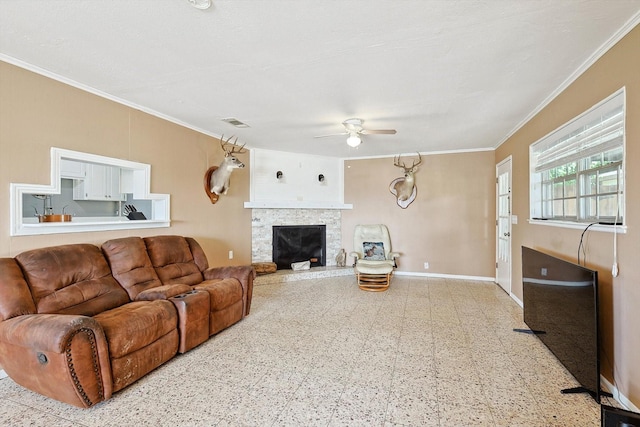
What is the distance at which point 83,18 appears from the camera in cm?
184

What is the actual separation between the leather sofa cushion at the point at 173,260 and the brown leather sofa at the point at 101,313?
0.04 ft

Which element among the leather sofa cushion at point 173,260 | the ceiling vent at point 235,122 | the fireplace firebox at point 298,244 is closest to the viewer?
the leather sofa cushion at point 173,260

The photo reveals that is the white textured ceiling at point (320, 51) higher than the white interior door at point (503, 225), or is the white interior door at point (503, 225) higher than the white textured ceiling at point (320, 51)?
the white textured ceiling at point (320, 51)

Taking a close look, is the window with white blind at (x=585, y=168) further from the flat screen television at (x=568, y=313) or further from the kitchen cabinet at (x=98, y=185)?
the kitchen cabinet at (x=98, y=185)

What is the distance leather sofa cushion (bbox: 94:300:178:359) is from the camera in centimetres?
202

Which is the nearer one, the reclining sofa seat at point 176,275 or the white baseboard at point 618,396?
the white baseboard at point 618,396

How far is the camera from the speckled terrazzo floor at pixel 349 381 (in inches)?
71.6

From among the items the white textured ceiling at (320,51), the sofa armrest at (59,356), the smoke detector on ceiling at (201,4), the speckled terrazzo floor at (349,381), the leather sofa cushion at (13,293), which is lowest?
the speckled terrazzo floor at (349,381)

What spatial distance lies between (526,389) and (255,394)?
1.90 metres

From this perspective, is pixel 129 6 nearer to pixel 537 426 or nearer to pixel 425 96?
pixel 425 96

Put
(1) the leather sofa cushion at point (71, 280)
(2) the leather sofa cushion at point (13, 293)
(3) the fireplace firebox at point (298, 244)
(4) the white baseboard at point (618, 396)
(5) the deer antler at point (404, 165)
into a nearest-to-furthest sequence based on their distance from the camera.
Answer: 1. (4) the white baseboard at point (618, 396)
2. (2) the leather sofa cushion at point (13, 293)
3. (1) the leather sofa cushion at point (71, 280)
4. (5) the deer antler at point (404, 165)
5. (3) the fireplace firebox at point (298, 244)

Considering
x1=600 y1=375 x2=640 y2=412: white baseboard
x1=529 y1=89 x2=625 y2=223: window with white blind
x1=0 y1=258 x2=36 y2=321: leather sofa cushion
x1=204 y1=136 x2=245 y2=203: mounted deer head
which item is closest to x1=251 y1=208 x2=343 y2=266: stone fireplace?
x1=204 y1=136 x2=245 y2=203: mounted deer head

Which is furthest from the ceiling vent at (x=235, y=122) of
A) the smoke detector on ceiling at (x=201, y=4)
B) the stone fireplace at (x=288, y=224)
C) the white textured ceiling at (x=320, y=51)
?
the smoke detector on ceiling at (x=201, y=4)

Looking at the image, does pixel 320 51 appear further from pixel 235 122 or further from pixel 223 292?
pixel 223 292
